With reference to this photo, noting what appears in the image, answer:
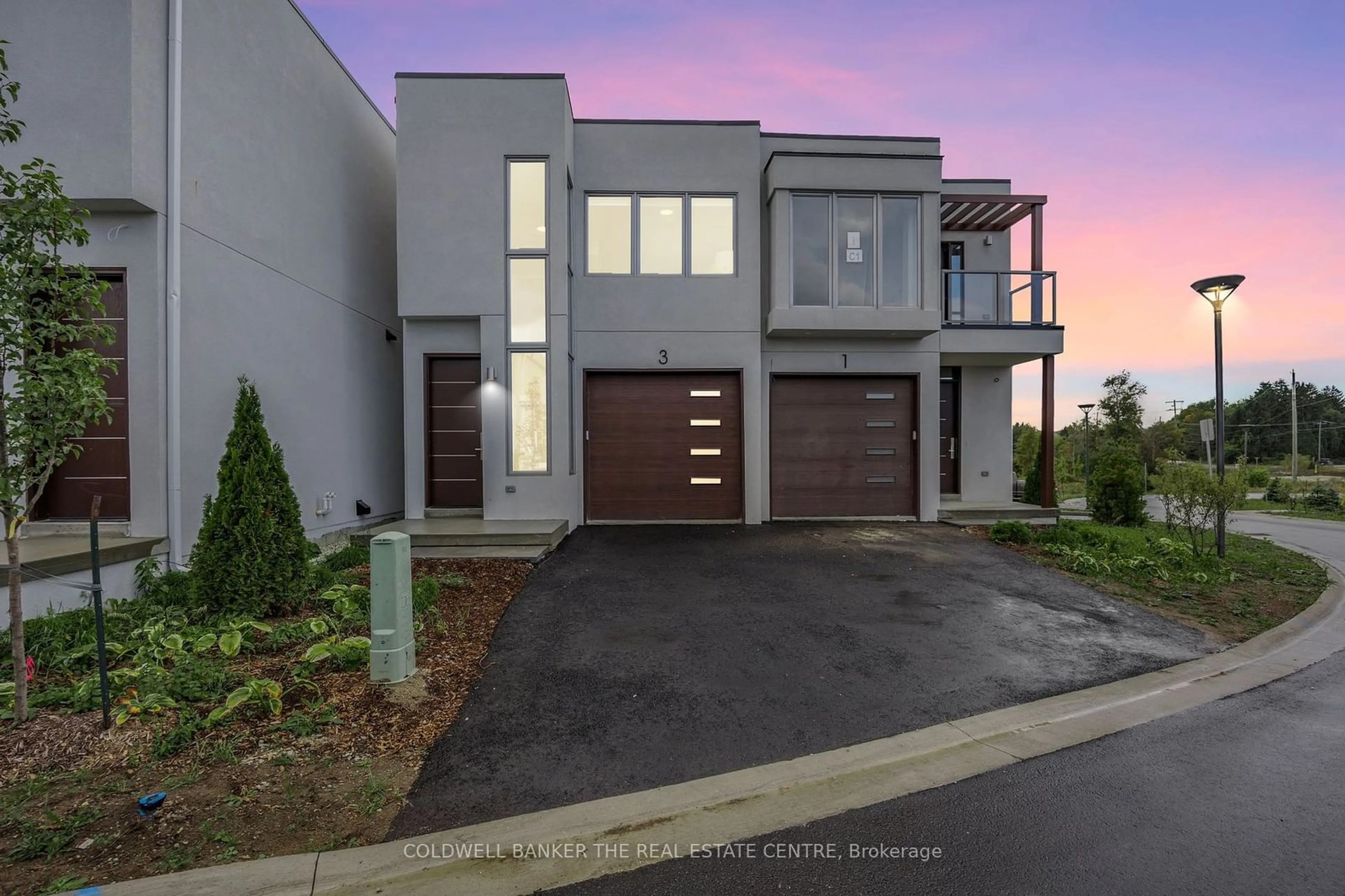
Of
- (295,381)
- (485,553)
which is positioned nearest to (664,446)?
(485,553)

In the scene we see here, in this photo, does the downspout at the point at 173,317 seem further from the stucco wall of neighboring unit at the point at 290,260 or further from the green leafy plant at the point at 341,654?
the green leafy plant at the point at 341,654

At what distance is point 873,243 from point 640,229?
12.6 ft

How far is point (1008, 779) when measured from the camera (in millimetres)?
2688

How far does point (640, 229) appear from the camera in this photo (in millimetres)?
9031

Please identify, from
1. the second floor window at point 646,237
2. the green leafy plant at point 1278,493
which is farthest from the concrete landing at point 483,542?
the green leafy plant at point 1278,493

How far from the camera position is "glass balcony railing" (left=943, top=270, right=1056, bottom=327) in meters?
10.2

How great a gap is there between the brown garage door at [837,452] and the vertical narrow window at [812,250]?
4.61 feet

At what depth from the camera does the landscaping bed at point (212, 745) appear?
2.11 meters

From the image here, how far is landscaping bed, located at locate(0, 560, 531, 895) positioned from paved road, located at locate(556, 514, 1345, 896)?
1314 mm

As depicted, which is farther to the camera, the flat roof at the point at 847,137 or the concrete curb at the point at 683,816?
the flat roof at the point at 847,137

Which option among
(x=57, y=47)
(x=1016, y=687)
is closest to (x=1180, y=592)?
(x=1016, y=687)

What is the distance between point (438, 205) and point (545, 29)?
4753 mm

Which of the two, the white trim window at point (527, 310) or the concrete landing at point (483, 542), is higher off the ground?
the white trim window at point (527, 310)

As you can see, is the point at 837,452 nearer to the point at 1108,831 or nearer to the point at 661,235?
the point at 661,235
